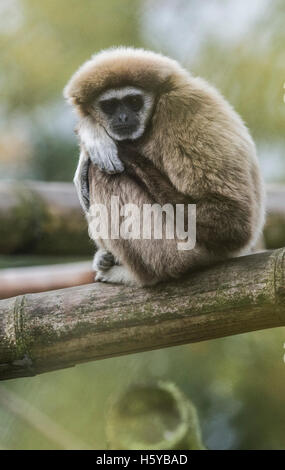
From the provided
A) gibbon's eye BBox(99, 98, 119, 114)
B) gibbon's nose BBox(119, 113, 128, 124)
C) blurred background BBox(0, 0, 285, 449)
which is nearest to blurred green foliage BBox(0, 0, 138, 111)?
blurred background BBox(0, 0, 285, 449)

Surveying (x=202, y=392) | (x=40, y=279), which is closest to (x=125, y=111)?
(x=202, y=392)

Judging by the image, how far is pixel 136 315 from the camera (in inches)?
119

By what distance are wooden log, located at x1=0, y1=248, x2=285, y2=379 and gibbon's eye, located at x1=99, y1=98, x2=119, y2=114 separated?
990mm

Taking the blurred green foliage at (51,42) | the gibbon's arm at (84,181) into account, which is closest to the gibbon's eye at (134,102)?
the gibbon's arm at (84,181)

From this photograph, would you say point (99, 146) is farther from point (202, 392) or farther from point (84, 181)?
point (202, 392)

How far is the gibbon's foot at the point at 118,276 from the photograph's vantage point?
10.8ft

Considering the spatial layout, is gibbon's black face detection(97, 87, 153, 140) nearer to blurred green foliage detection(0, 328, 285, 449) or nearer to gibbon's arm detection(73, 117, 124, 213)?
gibbon's arm detection(73, 117, 124, 213)

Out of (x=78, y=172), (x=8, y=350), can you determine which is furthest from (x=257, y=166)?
(x=8, y=350)

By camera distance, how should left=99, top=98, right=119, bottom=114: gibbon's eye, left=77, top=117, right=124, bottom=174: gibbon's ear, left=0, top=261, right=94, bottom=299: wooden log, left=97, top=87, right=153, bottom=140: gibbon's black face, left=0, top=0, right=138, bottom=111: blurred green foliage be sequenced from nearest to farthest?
left=77, top=117, right=124, bottom=174: gibbon's ear, left=97, top=87, right=153, bottom=140: gibbon's black face, left=99, top=98, right=119, bottom=114: gibbon's eye, left=0, top=261, right=94, bottom=299: wooden log, left=0, top=0, right=138, bottom=111: blurred green foliage

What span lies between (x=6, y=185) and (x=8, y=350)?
3.09 m

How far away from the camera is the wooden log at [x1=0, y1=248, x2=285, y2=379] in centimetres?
284

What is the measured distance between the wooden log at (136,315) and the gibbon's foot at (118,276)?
85 millimetres

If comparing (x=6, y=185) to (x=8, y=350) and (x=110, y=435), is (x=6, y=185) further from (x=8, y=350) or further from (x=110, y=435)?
(x=110, y=435)

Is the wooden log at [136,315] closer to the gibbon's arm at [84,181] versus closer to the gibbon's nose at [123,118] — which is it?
the gibbon's arm at [84,181]
